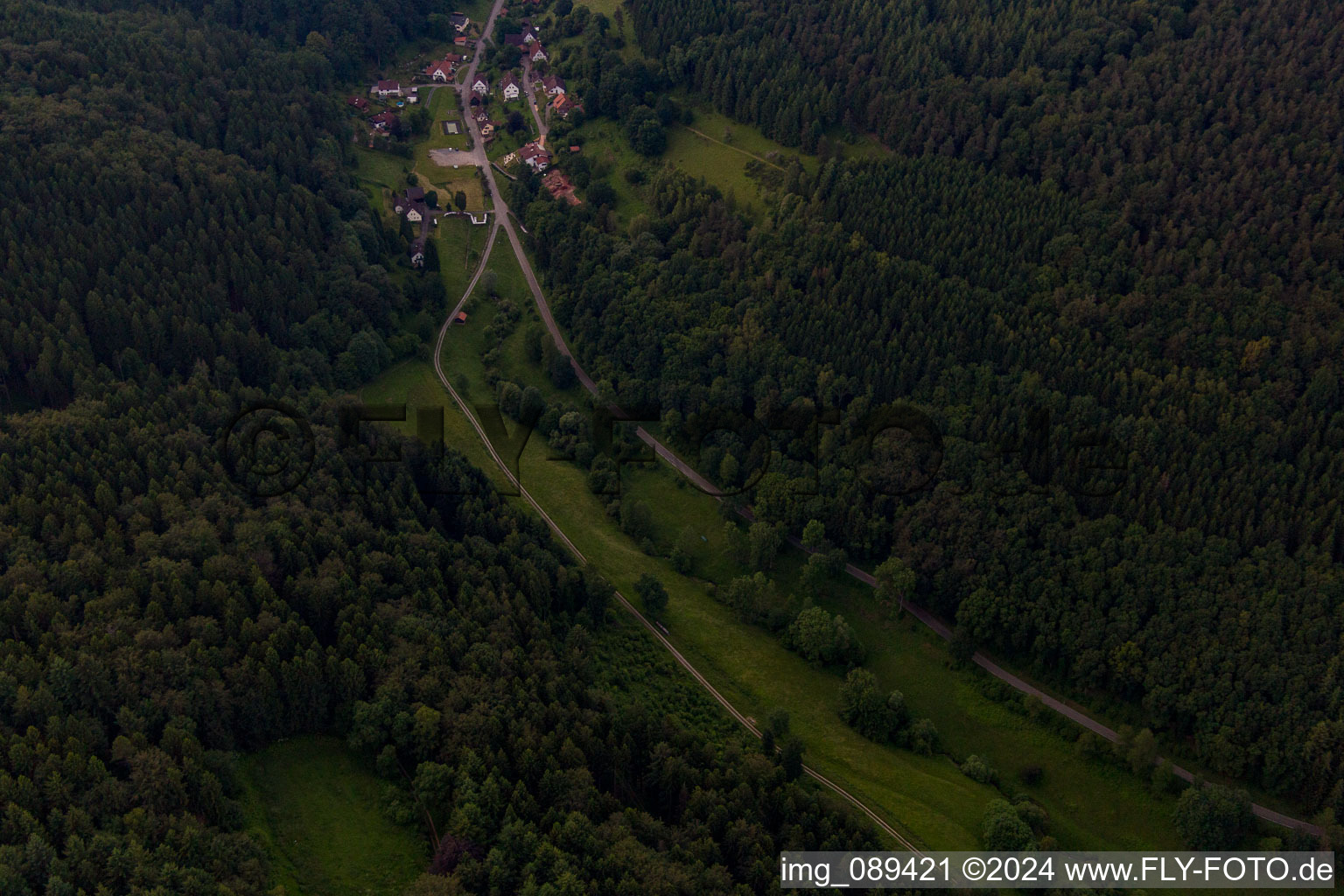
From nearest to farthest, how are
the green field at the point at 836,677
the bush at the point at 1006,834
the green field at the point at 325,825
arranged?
the green field at the point at 325,825
the bush at the point at 1006,834
the green field at the point at 836,677

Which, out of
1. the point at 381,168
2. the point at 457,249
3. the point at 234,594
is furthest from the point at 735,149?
the point at 234,594

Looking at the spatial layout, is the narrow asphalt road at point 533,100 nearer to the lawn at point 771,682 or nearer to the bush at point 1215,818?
the lawn at point 771,682

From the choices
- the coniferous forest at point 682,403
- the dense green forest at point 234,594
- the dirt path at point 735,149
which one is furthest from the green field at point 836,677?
the dirt path at point 735,149

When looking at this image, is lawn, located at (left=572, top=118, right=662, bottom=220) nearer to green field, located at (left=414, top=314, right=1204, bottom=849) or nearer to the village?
the village

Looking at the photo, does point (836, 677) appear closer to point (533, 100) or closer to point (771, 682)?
point (771, 682)

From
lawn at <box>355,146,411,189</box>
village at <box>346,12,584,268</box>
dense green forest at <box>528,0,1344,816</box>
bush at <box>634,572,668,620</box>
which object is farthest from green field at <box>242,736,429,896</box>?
lawn at <box>355,146,411,189</box>

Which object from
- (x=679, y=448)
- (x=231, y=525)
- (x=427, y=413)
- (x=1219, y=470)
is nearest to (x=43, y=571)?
(x=231, y=525)
